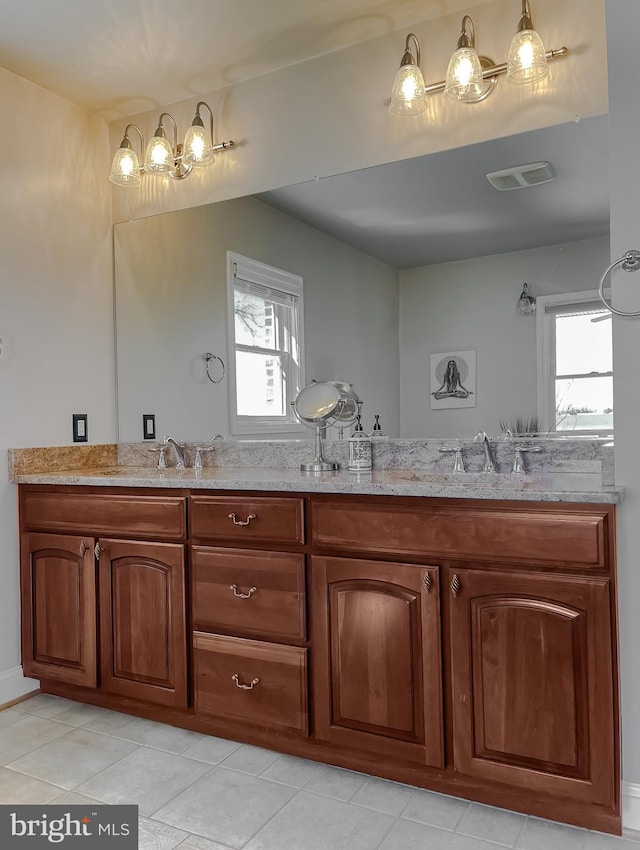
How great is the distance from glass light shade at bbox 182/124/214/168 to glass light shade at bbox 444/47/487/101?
Answer: 1.03 metres

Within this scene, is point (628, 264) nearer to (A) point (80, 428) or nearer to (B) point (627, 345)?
(B) point (627, 345)

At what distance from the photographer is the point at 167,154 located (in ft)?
9.05

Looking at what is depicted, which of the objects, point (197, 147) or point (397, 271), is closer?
point (397, 271)

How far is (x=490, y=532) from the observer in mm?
1681

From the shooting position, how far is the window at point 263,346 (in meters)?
2.59

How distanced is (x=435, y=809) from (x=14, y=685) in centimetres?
168

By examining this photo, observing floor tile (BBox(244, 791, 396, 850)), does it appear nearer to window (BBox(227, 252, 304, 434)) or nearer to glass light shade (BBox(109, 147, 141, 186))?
window (BBox(227, 252, 304, 434))

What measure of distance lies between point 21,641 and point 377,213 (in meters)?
2.13

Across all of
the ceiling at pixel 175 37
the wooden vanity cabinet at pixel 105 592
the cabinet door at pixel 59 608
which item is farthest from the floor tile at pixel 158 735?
the ceiling at pixel 175 37

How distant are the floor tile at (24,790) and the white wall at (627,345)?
154 centimetres

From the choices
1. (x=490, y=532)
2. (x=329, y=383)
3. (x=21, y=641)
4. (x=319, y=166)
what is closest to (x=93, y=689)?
(x=21, y=641)

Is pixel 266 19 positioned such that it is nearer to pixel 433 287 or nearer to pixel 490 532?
pixel 433 287

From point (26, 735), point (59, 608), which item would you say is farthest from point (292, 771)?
point (59, 608)

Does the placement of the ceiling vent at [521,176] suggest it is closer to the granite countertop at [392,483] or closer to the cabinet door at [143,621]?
the granite countertop at [392,483]
